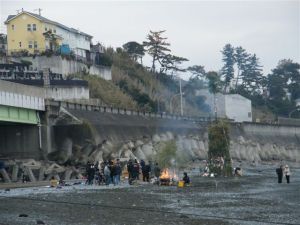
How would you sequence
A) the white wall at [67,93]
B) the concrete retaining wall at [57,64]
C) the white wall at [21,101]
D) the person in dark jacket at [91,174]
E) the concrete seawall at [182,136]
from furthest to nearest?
the concrete retaining wall at [57,64] < the white wall at [67,93] < the concrete seawall at [182,136] < the white wall at [21,101] < the person in dark jacket at [91,174]

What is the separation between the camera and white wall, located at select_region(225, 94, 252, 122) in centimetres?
13912

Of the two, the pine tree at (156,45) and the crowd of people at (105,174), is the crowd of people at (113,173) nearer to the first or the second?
the crowd of people at (105,174)

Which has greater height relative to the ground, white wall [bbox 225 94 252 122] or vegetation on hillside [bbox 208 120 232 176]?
white wall [bbox 225 94 252 122]

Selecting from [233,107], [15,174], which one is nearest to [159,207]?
[15,174]

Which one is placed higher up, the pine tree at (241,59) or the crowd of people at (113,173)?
the pine tree at (241,59)

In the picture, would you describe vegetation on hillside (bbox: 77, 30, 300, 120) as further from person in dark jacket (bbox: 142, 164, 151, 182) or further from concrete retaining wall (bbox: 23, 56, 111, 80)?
person in dark jacket (bbox: 142, 164, 151, 182)

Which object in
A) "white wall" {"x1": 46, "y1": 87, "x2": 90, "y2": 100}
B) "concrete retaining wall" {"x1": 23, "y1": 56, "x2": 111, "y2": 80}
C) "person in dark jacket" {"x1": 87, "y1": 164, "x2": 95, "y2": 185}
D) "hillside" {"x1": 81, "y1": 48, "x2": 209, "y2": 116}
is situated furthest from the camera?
"hillside" {"x1": 81, "y1": 48, "x2": 209, "y2": 116}

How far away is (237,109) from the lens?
461 feet

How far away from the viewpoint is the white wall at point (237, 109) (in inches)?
5477

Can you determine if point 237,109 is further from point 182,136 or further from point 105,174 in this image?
point 105,174

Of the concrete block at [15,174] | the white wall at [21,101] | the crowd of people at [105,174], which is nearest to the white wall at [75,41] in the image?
the white wall at [21,101]

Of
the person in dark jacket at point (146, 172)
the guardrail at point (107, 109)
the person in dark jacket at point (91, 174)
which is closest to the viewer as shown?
the person in dark jacket at point (91, 174)

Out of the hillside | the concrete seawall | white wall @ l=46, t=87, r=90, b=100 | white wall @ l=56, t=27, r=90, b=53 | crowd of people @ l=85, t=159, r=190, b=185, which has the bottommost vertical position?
crowd of people @ l=85, t=159, r=190, b=185

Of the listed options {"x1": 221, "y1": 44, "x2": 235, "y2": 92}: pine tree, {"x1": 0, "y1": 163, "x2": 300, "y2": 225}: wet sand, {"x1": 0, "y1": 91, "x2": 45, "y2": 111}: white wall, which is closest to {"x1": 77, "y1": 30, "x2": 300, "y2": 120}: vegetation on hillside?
{"x1": 221, "y1": 44, "x2": 235, "y2": 92}: pine tree
